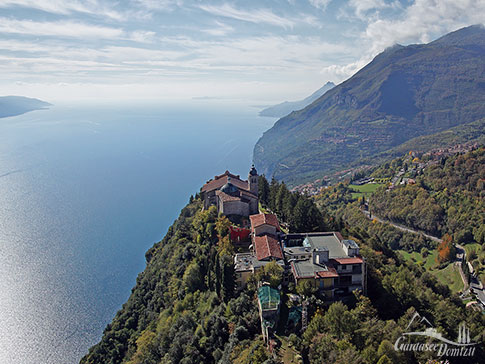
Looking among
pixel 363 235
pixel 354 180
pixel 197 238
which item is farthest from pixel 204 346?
pixel 354 180

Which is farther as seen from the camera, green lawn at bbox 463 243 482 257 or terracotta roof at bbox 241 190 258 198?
green lawn at bbox 463 243 482 257

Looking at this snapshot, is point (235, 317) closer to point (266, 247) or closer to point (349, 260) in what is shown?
point (266, 247)

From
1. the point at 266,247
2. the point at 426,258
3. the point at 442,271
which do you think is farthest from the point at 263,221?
the point at 426,258

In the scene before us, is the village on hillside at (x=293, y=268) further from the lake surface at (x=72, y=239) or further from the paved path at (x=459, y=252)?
the paved path at (x=459, y=252)

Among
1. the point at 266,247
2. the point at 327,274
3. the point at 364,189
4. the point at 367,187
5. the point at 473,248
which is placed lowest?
the point at 473,248

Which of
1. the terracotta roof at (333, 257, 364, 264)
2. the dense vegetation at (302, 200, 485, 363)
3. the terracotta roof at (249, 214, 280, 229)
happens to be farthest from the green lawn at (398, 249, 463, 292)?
the terracotta roof at (249, 214, 280, 229)

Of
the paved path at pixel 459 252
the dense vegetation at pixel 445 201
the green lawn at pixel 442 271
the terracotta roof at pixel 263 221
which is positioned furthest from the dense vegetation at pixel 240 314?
the dense vegetation at pixel 445 201

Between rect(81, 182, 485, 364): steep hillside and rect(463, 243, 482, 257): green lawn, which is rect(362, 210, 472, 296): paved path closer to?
rect(463, 243, 482, 257): green lawn

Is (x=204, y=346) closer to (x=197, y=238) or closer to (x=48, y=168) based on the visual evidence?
(x=197, y=238)
